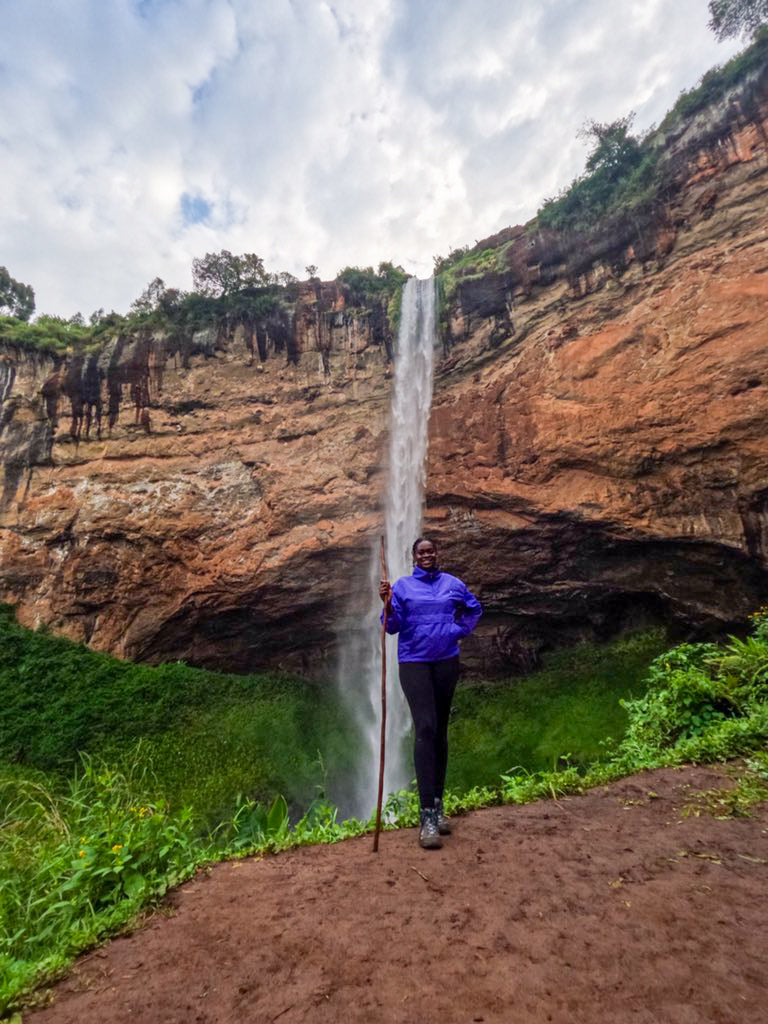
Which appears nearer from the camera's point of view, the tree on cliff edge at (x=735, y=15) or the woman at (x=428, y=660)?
the woman at (x=428, y=660)

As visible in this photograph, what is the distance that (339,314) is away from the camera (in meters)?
15.0

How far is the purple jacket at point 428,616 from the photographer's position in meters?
3.51

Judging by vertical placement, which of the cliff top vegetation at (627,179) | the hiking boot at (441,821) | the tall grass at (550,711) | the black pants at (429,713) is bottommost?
the tall grass at (550,711)

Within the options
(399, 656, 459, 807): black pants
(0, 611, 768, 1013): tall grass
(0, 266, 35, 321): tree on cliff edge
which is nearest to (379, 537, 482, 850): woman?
(399, 656, 459, 807): black pants

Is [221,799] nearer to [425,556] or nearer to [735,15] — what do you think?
[425,556]

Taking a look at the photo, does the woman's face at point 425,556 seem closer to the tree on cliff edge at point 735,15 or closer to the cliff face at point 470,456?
the cliff face at point 470,456

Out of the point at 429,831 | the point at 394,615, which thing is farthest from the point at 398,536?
the point at 429,831

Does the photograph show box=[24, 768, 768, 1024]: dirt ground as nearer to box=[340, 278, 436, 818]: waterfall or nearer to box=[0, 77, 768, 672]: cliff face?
box=[0, 77, 768, 672]: cliff face

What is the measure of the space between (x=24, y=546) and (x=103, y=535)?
2.24 meters

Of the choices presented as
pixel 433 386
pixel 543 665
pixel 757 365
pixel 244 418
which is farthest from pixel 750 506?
pixel 244 418

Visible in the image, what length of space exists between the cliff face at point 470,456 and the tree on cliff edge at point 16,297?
337 inches

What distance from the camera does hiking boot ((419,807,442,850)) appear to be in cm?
308

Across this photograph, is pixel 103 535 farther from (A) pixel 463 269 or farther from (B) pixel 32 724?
(A) pixel 463 269

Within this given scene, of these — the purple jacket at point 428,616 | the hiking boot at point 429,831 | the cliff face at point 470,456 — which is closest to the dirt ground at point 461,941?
the hiking boot at point 429,831
